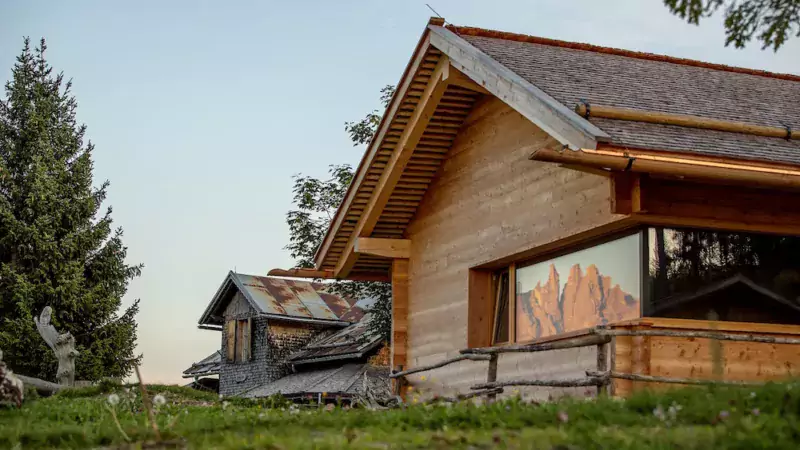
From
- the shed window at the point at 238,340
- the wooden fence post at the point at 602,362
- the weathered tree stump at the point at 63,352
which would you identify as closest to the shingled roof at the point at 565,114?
the wooden fence post at the point at 602,362

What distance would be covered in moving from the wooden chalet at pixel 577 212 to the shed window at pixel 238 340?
73.4 ft

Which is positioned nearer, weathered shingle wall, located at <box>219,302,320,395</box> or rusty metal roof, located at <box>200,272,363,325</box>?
weathered shingle wall, located at <box>219,302,320,395</box>

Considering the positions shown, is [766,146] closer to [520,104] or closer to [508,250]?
[520,104]

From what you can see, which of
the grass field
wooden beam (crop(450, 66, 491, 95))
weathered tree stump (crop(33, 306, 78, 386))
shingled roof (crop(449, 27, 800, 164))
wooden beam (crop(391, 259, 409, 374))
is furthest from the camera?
weathered tree stump (crop(33, 306, 78, 386))

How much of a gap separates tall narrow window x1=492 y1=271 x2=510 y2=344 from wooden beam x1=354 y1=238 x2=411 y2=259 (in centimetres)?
260

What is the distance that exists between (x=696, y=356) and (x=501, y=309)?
4.40 metres

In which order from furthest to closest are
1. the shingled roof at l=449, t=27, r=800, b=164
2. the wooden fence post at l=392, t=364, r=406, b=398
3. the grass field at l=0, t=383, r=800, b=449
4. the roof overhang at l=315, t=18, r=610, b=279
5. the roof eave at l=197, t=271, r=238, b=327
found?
the roof eave at l=197, t=271, r=238, b=327 → the wooden fence post at l=392, t=364, r=406, b=398 → the roof overhang at l=315, t=18, r=610, b=279 → the shingled roof at l=449, t=27, r=800, b=164 → the grass field at l=0, t=383, r=800, b=449

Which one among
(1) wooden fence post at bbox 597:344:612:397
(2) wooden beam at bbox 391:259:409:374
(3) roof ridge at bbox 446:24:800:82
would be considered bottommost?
(1) wooden fence post at bbox 597:344:612:397

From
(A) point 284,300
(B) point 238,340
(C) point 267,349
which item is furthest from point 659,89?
(B) point 238,340

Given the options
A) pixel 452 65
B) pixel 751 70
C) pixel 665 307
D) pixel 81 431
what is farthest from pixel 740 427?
pixel 751 70

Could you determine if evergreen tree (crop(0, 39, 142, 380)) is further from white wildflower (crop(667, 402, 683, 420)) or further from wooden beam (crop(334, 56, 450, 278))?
white wildflower (crop(667, 402, 683, 420))

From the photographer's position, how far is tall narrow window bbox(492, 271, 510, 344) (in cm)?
1593

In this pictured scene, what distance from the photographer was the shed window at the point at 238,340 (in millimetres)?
41375

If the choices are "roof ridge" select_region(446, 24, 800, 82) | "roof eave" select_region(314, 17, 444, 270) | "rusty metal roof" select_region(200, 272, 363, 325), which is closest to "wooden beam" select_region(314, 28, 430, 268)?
"roof eave" select_region(314, 17, 444, 270)
